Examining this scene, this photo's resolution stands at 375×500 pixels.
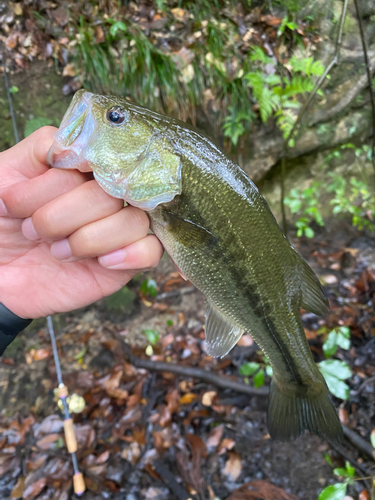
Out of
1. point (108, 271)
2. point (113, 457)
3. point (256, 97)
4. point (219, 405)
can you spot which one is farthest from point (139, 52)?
point (113, 457)

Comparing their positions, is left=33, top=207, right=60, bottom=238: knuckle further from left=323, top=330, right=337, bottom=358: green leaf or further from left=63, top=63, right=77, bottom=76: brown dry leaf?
left=63, top=63, right=77, bottom=76: brown dry leaf

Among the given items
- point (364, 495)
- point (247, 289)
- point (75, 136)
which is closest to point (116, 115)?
point (75, 136)

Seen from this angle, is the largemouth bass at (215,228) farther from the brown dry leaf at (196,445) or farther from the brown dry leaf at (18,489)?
the brown dry leaf at (18,489)

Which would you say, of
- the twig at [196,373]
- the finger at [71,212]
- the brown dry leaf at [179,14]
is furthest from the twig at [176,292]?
the brown dry leaf at [179,14]

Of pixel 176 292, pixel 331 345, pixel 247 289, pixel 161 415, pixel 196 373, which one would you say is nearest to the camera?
pixel 247 289

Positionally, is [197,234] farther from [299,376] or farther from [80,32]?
[80,32]

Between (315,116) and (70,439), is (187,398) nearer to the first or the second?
(70,439)

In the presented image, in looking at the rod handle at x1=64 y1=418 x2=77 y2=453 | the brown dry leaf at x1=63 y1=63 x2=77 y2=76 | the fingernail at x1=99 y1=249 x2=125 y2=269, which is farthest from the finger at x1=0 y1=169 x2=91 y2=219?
the brown dry leaf at x1=63 y1=63 x2=77 y2=76
